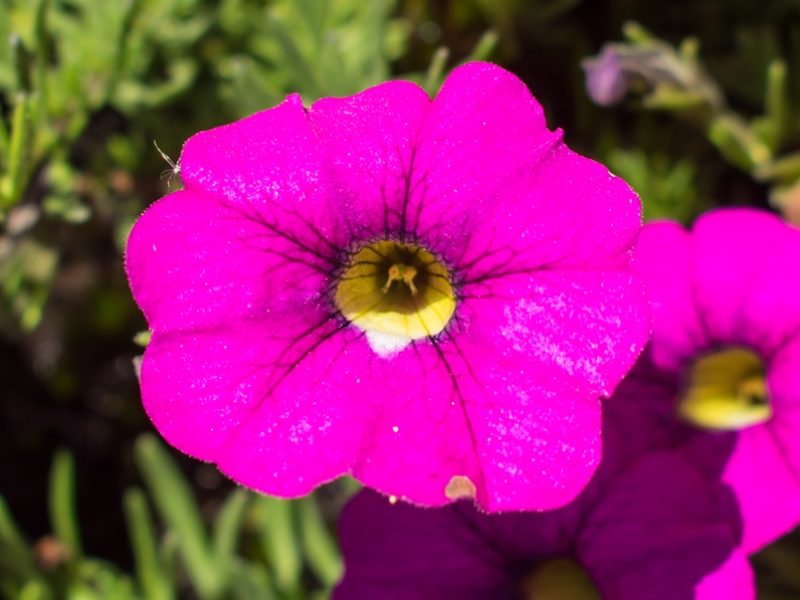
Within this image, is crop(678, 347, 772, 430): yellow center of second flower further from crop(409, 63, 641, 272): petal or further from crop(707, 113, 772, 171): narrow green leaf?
crop(409, 63, 641, 272): petal

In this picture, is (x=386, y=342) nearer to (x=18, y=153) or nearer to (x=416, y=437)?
(x=416, y=437)

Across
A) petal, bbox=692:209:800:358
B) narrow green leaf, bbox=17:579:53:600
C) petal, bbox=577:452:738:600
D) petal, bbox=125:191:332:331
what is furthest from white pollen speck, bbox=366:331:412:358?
narrow green leaf, bbox=17:579:53:600

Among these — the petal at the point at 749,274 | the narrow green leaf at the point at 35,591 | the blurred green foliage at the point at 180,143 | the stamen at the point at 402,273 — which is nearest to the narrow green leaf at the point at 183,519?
the blurred green foliage at the point at 180,143

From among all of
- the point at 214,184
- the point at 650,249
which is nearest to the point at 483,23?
the point at 650,249

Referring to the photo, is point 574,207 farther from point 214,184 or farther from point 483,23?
point 483,23

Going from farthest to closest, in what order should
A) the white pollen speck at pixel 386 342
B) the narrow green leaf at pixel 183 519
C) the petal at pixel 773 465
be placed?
the narrow green leaf at pixel 183 519 < the petal at pixel 773 465 < the white pollen speck at pixel 386 342

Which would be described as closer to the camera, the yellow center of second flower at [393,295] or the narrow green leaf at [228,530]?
the yellow center of second flower at [393,295]

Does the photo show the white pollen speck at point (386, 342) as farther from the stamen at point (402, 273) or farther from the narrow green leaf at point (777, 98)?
the narrow green leaf at point (777, 98)
